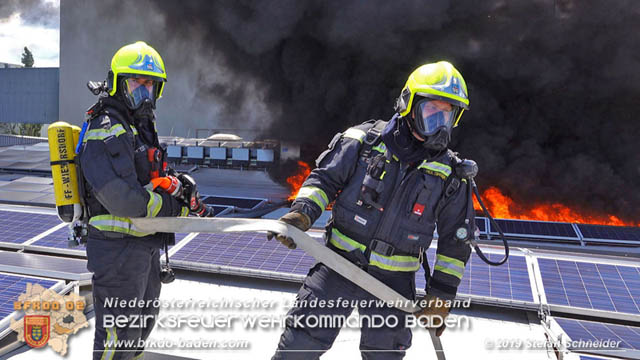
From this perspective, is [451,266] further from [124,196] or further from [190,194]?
[124,196]

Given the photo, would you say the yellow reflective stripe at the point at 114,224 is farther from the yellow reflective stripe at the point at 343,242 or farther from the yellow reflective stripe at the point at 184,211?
the yellow reflective stripe at the point at 343,242

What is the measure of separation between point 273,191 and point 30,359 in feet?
36.7

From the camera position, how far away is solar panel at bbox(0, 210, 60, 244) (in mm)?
4848

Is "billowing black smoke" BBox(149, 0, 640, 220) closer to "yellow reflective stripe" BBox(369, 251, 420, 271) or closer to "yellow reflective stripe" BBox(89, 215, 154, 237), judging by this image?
"yellow reflective stripe" BBox(369, 251, 420, 271)

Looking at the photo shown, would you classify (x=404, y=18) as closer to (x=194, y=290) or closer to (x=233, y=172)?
(x=233, y=172)

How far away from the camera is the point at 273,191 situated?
14344 mm

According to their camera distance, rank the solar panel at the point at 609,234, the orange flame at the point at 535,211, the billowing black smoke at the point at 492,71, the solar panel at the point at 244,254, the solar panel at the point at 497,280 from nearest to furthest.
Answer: the solar panel at the point at 497,280 < the solar panel at the point at 244,254 < the solar panel at the point at 609,234 < the billowing black smoke at the point at 492,71 < the orange flame at the point at 535,211

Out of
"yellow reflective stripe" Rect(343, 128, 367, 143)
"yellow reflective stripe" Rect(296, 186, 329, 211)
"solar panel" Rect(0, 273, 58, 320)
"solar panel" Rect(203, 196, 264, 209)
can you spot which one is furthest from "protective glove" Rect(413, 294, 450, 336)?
"solar panel" Rect(203, 196, 264, 209)

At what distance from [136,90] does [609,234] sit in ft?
28.7

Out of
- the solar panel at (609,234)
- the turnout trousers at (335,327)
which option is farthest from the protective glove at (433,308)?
the solar panel at (609,234)

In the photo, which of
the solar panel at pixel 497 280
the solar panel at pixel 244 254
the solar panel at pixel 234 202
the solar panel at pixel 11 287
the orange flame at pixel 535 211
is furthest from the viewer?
the orange flame at pixel 535 211

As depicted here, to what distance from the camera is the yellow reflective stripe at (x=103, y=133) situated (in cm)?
256

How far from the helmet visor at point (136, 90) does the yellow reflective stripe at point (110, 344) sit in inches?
57.8

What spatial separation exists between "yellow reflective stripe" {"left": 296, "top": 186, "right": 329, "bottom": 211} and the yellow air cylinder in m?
1.52
